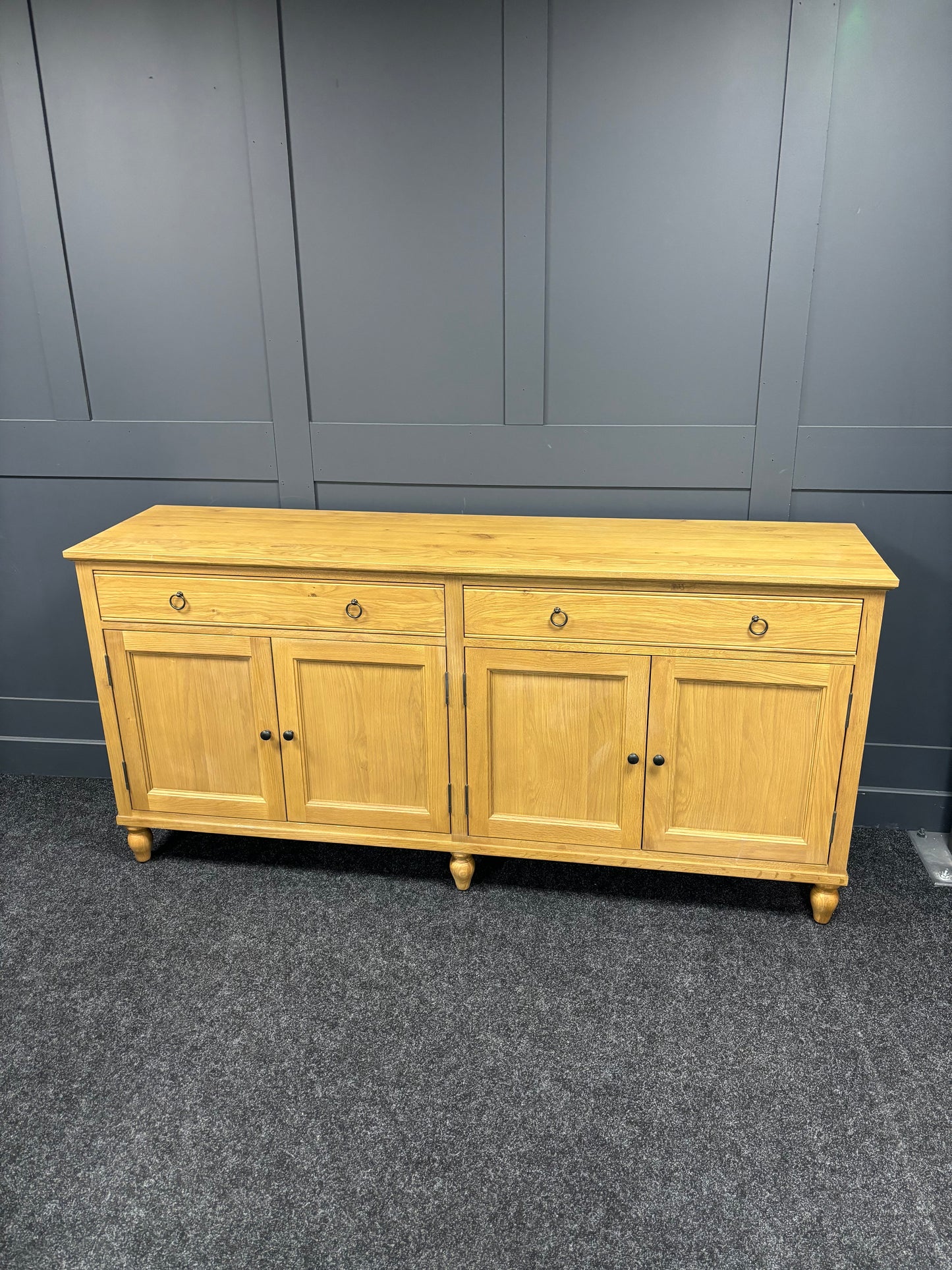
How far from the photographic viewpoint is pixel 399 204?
2092 mm

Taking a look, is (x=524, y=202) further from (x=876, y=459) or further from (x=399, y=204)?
(x=876, y=459)

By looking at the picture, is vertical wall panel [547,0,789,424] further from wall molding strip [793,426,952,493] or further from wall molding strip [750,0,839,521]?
wall molding strip [793,426,952,493]

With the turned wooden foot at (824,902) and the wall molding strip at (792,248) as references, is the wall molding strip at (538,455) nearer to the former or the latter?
the wall molding strip at (792,248)

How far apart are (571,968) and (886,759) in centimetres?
109

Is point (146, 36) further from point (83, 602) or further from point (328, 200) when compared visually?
point (83, 602)

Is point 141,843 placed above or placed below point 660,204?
below

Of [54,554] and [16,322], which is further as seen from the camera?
[54,554]

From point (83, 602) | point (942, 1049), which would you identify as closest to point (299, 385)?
point (83, 602)

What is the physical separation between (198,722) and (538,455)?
1.08 m

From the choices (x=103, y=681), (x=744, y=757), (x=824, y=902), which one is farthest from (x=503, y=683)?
(x=103, y=681)

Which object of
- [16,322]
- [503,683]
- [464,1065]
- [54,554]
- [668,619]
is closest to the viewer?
[464,1065]

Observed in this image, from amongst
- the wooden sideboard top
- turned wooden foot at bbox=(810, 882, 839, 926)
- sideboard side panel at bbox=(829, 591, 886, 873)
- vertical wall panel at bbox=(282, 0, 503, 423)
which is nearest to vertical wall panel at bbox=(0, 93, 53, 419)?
the wooden sideboard top

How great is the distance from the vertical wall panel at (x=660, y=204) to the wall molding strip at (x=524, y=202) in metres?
0.03

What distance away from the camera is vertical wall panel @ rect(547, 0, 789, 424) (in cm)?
190
